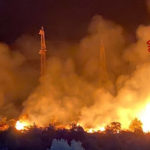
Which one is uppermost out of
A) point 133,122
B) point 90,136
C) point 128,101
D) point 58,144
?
point 128,101

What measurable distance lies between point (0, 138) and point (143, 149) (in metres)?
10.6

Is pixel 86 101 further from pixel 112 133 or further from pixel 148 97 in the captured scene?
pixel 112 133

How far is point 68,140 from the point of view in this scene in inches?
1328

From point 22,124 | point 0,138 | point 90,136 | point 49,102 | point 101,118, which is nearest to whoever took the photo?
point 0,138

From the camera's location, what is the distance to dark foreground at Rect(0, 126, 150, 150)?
104ft

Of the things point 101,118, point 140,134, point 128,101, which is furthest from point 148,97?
point 140,134

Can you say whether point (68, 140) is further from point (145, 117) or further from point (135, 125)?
point (145, 117)

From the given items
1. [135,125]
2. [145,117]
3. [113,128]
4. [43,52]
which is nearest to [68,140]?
[113,128]

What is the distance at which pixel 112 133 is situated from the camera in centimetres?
3819

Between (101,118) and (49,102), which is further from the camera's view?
(49,102)

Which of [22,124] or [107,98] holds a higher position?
[107,98]

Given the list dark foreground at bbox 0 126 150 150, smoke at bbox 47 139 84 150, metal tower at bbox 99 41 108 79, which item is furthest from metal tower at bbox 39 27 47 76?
smoke at bbox 47 139 84 150

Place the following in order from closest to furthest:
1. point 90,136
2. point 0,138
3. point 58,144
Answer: point 58,144
point 0,138
point 90,136

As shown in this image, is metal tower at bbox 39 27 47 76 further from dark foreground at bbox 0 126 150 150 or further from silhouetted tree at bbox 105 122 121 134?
dark foreground at bbox 0 126 150 150
